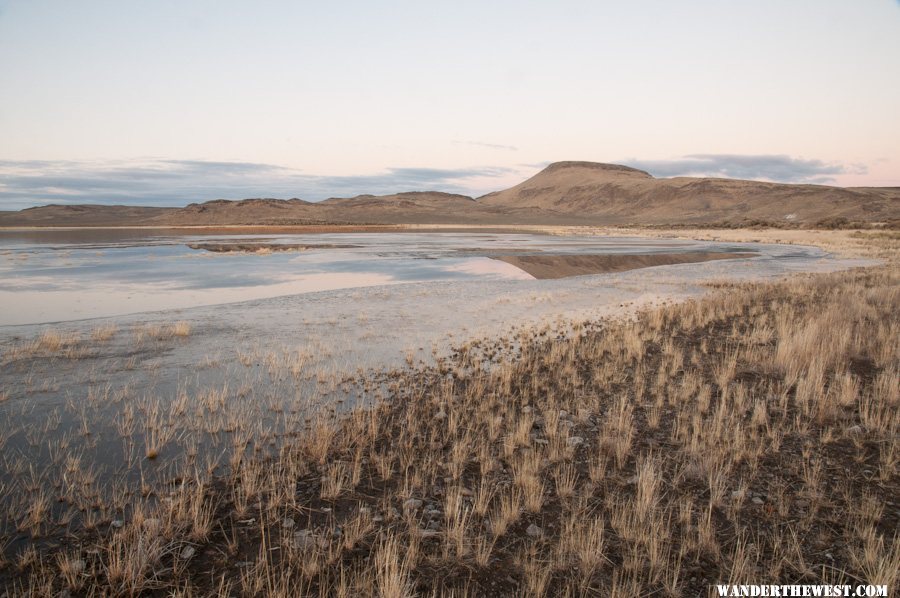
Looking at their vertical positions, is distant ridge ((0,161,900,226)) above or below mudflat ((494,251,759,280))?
above

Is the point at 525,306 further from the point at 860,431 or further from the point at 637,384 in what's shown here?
the point at 860,431

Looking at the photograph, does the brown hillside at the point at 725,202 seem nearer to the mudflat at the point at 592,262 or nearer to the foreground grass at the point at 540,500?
the mudflat at the point at 592,262

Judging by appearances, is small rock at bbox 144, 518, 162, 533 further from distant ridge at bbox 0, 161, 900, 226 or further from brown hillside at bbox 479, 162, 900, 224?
distant ridge at bbox 0, 161, 900, 226

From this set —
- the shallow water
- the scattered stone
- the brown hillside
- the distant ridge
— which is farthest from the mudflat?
the distant ridge

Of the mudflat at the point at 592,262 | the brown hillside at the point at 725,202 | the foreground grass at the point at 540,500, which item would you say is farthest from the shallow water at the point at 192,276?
the brown hillside at the point at 725,202

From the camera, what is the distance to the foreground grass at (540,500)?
369 cm

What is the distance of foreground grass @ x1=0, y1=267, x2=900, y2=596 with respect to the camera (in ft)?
12.1

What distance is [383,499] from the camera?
4766 millimetres

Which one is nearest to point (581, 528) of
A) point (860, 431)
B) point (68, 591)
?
point (68, 591)

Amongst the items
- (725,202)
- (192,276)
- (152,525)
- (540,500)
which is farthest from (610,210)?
(152,525)

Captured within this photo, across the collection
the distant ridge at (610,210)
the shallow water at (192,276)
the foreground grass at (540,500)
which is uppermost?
the distant ridge at (610,210)

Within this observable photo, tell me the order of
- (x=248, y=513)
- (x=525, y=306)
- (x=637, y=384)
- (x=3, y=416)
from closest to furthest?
1. (x=248, y=513)
2. (x=3, y=416)
3. (x=637, y=384)
4. (x=525, y=306)

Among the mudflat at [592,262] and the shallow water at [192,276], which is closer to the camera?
the shallow water at [192,276]

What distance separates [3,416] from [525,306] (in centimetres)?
1170
